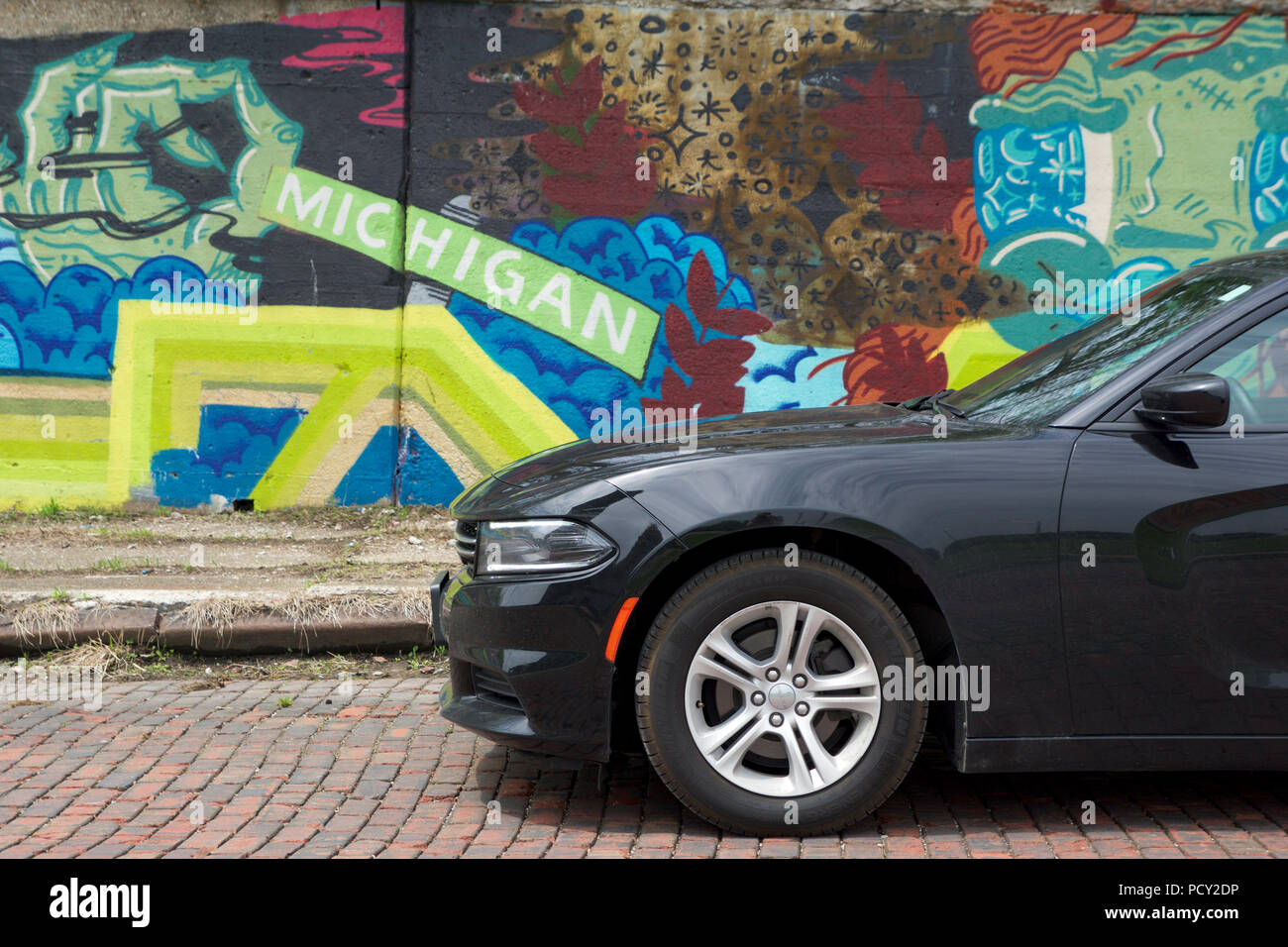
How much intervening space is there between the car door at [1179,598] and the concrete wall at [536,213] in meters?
5.19

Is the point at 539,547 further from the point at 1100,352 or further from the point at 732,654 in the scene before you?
the point at 1100,352

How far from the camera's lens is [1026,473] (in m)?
3.61

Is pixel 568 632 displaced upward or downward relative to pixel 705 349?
downward

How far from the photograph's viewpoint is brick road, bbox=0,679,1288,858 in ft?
11.9

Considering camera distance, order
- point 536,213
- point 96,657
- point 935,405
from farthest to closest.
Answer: point 536,213 < point 96,657 < point 935,405

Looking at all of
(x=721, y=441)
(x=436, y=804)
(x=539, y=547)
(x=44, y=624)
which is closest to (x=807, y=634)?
(x=721, y=441)

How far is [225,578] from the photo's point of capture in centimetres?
669

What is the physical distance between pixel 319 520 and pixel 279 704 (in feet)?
10.5

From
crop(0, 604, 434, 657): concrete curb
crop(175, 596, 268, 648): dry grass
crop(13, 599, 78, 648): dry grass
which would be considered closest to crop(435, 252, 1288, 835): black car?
crop(0, 604, 434, 657): concrete curb

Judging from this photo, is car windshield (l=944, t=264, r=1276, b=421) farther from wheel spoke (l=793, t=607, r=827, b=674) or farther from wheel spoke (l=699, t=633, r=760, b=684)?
wheel spoke (l=699, t=633, r=760, b=684)

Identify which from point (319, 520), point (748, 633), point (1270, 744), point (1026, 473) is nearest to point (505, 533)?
point (748, 633)

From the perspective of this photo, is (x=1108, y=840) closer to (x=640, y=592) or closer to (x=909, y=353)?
(x=640, y=592)

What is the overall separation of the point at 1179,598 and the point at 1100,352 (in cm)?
92

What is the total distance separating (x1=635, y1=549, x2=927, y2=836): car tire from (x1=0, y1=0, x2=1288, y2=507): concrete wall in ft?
16.7
